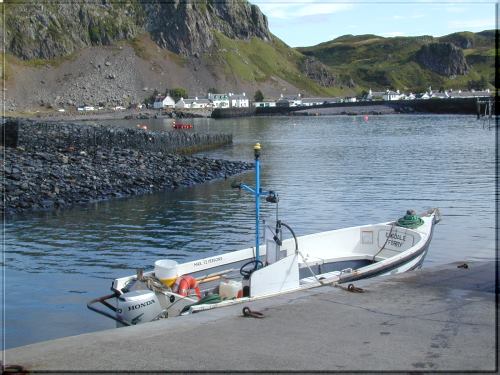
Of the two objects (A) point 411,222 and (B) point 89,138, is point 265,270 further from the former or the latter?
(B) point 89,138

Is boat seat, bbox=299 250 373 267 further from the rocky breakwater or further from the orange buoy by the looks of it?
the rocky breakwater

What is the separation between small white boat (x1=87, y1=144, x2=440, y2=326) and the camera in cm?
1300

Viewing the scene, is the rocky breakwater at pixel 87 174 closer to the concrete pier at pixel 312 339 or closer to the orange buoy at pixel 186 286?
the orange buoy at pixel 186 286

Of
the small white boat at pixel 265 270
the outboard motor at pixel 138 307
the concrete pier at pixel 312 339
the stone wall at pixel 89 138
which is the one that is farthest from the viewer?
the stone wall at pixel 89 138

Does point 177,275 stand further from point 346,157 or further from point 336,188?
point 346,157

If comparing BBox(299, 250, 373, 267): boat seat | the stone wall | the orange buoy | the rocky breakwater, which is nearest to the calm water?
the rocky breakwater

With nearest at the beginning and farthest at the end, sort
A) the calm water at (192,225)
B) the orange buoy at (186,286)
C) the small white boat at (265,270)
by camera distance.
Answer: the small white boat at (265,270) → the orange buoy at (186,286) → the calm water at (192,225)

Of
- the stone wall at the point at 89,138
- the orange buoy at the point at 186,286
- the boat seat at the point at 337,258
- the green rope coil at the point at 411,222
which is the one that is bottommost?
the boat seat at the point at 337,258

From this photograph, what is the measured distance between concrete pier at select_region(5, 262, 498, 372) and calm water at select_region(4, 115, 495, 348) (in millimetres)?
4999

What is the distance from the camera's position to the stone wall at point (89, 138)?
5291cm

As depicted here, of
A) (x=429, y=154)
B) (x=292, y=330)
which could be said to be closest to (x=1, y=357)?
(x=292, y=330)

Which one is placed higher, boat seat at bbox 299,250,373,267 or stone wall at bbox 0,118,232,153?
stone wall at bbox 0,118,232,153

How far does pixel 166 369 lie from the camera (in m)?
8.64

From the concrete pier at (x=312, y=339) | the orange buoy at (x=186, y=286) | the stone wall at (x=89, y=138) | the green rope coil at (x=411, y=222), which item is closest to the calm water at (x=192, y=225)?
the green rope coil at (x=411, y=222)
